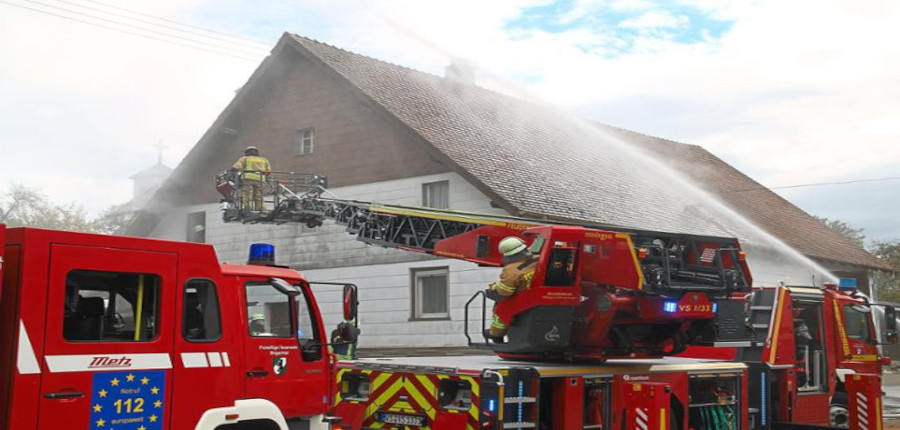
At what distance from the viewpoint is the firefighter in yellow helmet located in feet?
30.2

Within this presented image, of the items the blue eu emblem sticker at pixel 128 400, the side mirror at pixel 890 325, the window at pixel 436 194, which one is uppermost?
the window at pixel 436 194

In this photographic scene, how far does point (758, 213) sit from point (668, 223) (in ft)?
31.5

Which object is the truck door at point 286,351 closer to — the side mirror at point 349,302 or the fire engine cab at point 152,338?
the fire engine cab at point 152,338

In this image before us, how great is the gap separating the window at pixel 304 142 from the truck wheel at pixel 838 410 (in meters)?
15.3

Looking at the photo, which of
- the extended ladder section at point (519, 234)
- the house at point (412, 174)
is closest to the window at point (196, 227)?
the house at point (412, 174)

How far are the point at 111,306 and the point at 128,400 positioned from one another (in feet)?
2.07

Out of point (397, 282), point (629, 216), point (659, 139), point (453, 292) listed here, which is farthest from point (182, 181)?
point (659, 139)

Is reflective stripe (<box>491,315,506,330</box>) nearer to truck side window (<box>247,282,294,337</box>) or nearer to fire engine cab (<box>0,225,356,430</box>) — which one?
fire engine cab (<box>0,225,356,430</box>)

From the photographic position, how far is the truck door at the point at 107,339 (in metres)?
5.94

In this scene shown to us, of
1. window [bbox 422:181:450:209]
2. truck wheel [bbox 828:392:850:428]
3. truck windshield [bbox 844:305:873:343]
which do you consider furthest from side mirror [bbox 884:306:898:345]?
window [bbox 422:181:450:209]

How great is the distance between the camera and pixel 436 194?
21938 millimetres

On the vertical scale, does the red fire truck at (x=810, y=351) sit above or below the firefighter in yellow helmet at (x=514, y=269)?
below

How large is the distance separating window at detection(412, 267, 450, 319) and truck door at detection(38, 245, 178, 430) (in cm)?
1463

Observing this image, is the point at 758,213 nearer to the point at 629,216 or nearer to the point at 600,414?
the point at 629,216
